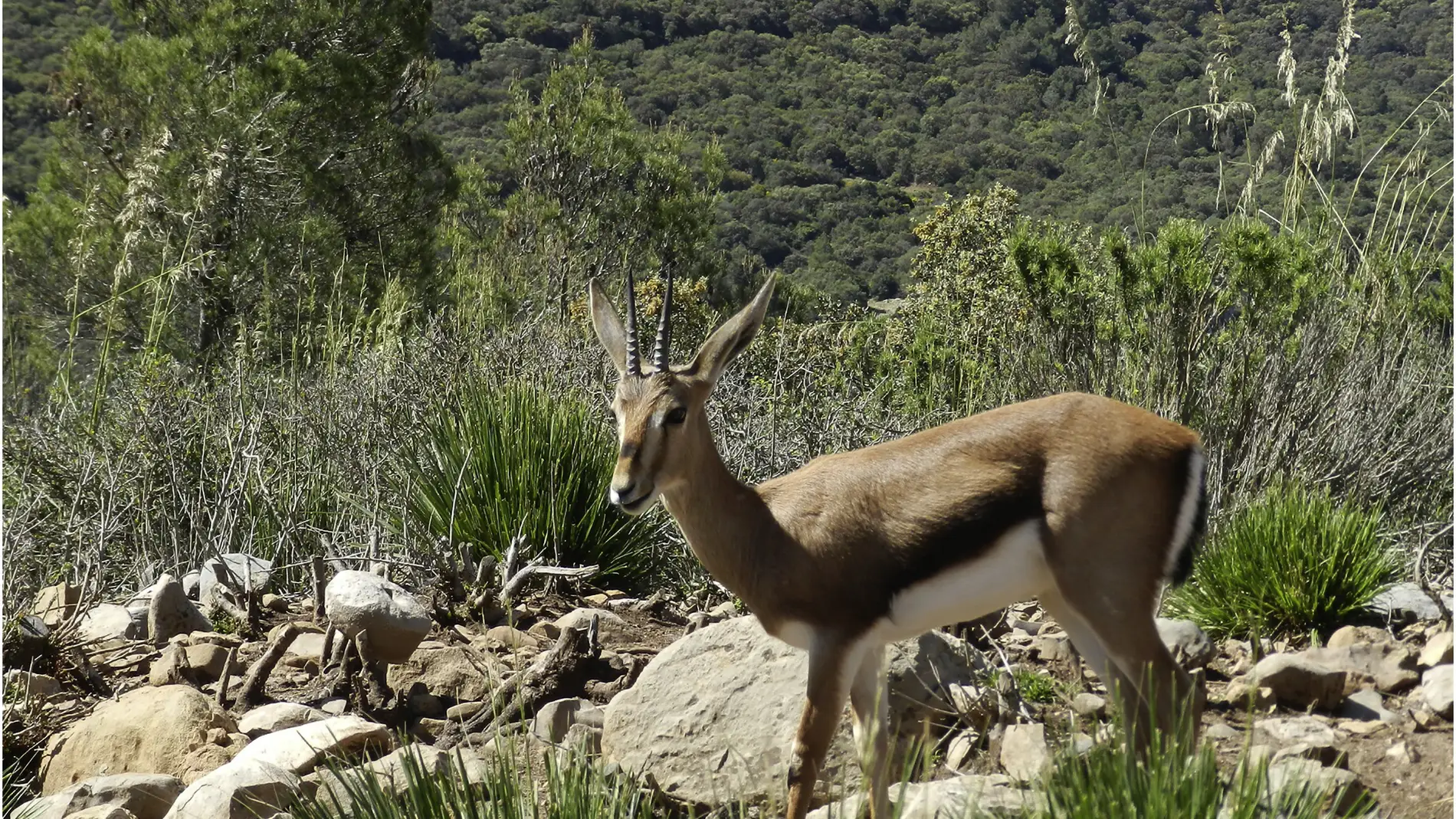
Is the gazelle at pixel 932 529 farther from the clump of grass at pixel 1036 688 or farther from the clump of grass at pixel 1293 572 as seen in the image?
the clump of grass at pixel 1293 572

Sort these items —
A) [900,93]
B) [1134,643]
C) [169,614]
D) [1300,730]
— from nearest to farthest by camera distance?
[1134,643]
[1300,730]
[169,614]
[900,93]

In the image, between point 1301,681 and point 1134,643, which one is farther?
point 1301,681

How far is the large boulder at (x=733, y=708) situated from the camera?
4445mm

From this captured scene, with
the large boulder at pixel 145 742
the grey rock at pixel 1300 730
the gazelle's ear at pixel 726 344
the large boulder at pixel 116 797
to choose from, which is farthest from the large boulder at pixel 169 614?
the grey rock at pixel 1300 730

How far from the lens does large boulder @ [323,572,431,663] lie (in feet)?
16.8

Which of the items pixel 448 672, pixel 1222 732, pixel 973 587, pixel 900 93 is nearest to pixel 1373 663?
pixel 1222 732

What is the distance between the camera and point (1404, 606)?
571cm

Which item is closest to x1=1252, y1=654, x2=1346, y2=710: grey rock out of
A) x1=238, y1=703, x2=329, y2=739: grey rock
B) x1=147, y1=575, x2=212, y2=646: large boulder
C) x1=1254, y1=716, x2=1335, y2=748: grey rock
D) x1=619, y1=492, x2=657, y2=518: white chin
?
x1=1254, y1=716, x2=1335, y2=748: grey rock

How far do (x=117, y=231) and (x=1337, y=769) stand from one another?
20804 millimetres

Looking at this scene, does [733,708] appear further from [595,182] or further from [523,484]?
[595,182]

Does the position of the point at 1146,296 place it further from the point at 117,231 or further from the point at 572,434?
the point at 117,231

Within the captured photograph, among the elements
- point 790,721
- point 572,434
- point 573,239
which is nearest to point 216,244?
point 573,239

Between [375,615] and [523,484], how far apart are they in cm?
199

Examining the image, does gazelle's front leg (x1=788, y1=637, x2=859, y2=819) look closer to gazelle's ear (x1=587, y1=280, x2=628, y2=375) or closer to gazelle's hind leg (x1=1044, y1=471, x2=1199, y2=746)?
gazelle's hind leg (x1=1044, y1=471, x2=1199, y2=746)
